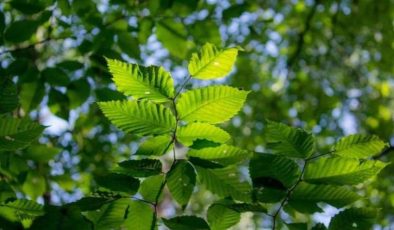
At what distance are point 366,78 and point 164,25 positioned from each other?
511 centimetres

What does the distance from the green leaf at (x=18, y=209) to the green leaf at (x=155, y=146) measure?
313 mm

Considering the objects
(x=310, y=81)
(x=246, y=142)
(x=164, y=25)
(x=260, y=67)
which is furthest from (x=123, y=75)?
(x=260, y=67)

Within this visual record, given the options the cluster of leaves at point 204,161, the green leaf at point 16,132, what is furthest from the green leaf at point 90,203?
the green leaf at point 16,132

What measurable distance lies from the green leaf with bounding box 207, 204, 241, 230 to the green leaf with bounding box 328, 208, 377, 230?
264 millimetres

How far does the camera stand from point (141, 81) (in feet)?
3.64

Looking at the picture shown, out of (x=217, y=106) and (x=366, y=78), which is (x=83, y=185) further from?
(x=366, y=78)

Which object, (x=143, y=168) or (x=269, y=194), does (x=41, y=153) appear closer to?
(x=143, y=168)

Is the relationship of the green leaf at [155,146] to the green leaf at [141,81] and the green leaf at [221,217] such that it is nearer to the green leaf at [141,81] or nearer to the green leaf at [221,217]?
the green leaf at [141,81]

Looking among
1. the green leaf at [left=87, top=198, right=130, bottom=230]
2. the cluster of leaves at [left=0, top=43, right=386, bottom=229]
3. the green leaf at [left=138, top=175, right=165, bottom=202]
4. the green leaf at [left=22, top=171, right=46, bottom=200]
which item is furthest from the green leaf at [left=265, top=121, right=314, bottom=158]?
the green leaf at [left=22, top=171, right=46, bottom=200]

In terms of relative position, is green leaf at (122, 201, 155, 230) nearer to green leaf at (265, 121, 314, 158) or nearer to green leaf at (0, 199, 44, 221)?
green leaf at (0, 199, 44, 221)

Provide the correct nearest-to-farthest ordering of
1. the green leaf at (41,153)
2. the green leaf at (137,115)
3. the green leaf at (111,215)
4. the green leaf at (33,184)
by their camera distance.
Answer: the green leaf at (137,115) → the green leaf at (111,215) → the green leaf at (41,153) → the green leaf at (33,184)

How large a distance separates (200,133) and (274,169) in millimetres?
224

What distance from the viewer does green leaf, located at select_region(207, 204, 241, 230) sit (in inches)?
48.0

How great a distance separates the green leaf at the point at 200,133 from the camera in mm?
1121
